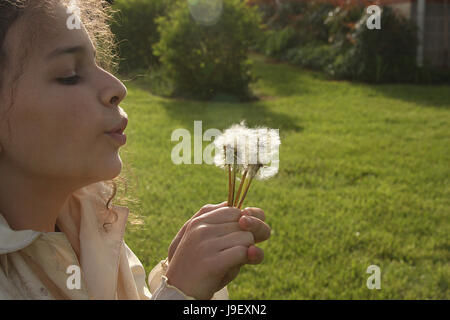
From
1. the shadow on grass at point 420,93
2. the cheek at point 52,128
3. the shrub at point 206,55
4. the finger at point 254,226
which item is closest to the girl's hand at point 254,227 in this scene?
the finger at point 254,226

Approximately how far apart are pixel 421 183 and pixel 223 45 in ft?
17.9

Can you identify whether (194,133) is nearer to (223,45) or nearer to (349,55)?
(223,45)

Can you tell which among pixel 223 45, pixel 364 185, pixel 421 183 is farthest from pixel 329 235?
pixel 223 45

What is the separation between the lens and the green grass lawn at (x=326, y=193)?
3.51 metres

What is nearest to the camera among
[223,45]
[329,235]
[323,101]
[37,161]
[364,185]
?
[37,161]

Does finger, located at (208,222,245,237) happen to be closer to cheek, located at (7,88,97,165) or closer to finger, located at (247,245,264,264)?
finger, located at (247,245,264,264)

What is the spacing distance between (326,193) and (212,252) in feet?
12.5

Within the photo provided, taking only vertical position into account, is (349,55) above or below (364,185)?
above

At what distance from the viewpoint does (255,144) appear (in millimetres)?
1334

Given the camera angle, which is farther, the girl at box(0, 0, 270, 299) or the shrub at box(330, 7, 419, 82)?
the shrub at box(330, 7, 419, 82)

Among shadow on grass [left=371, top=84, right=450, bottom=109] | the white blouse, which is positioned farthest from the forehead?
shadow on grass [left=371, top=84, right=450, bottom=109]

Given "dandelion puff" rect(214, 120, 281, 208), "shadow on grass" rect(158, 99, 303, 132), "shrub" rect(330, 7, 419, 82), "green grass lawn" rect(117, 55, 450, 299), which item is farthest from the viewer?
"shrub" rect(330, 7, 419, 82)

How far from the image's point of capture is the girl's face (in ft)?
4.07

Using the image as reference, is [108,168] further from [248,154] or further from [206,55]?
[206,55]
